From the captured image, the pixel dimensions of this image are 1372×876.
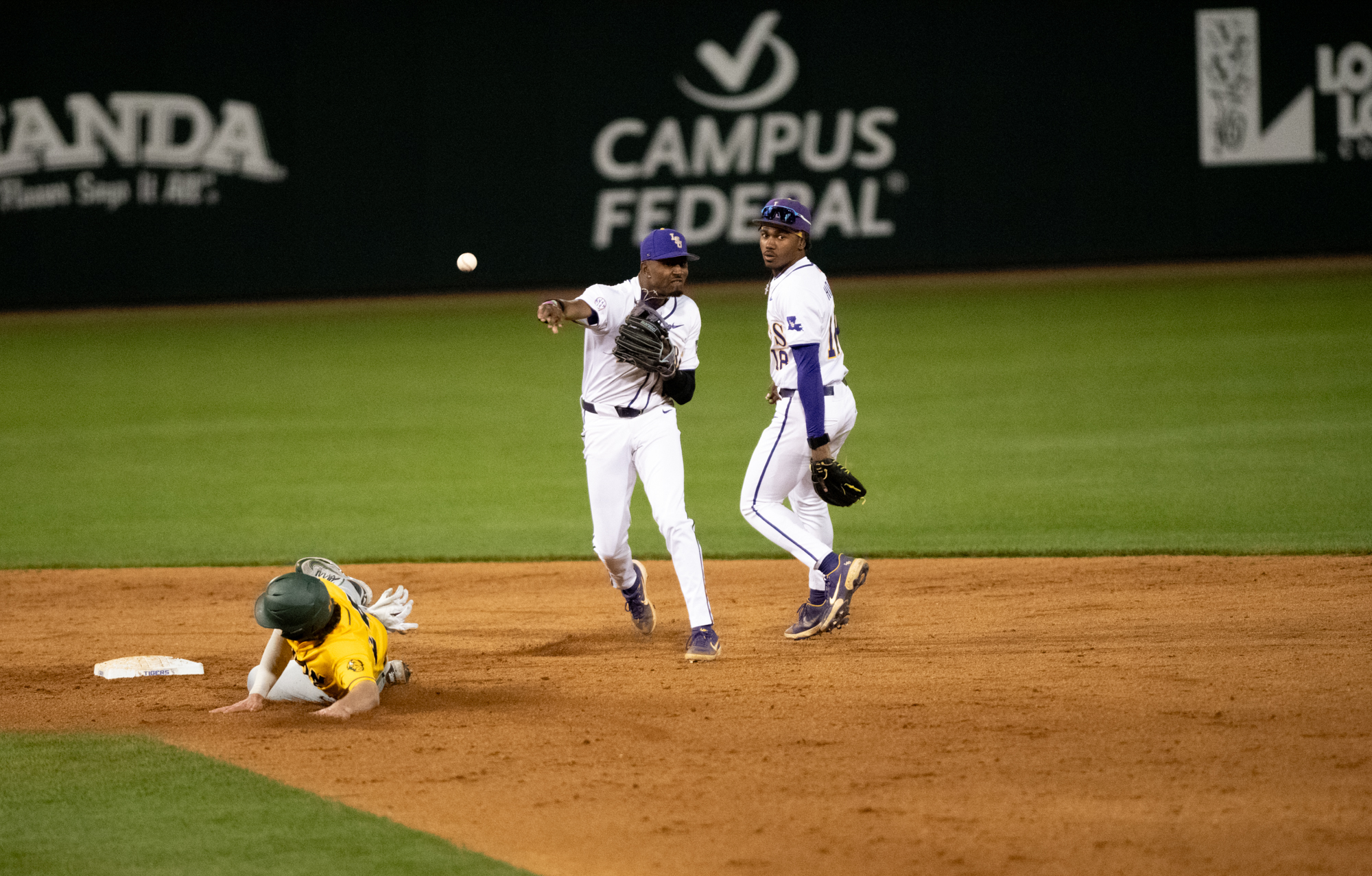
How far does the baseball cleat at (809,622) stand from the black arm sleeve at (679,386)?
3.74ft

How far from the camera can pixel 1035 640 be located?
688cm

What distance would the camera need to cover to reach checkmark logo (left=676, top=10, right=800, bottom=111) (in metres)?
23.1

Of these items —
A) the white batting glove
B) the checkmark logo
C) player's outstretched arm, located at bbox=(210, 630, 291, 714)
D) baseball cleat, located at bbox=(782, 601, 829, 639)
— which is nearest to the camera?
player's outstretched arm, located at bbox=(210, 630, 291, 714)

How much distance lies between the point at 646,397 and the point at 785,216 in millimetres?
998

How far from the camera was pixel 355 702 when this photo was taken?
231 inches

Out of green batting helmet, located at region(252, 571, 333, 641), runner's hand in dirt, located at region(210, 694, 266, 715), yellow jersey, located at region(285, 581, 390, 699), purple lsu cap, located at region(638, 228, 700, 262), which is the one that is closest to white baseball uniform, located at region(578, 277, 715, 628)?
purple lsu cap, located at region(638, 228, 700, 262)

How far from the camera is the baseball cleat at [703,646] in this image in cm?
661

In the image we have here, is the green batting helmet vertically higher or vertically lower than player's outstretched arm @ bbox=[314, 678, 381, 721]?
higher

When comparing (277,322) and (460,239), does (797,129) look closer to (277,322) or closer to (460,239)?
(460,239)

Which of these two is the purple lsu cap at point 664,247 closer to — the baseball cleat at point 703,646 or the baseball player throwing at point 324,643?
the baseball cleat at point 703,646

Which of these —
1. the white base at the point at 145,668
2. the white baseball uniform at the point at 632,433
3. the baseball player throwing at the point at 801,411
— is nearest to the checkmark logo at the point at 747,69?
the baseball player throwing at the point at 801,411

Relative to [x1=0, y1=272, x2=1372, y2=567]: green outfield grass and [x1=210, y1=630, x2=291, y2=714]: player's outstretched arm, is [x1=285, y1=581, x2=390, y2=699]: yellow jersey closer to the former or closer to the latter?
[x1=210, y1=630, x2=291, y2=714]: player's outstretched arm

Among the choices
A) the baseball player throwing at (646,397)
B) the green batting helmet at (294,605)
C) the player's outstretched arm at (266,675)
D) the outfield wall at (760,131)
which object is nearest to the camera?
the green batting helmet at (294,605)

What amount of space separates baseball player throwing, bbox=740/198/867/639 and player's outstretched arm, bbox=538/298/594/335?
79 centimetres
